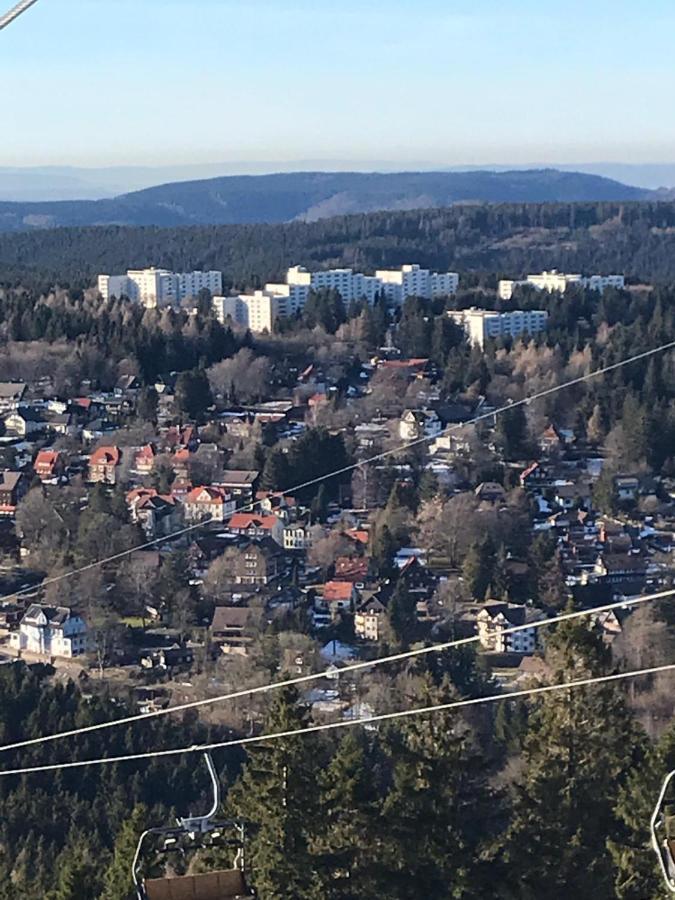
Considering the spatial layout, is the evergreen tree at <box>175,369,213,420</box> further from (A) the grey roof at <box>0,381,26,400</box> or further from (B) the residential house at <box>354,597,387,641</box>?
(B) the residential house at <box>354,597,387,641</box>

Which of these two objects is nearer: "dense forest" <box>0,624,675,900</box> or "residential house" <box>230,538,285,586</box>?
"dense forest" <box>0,624,675,900</box>

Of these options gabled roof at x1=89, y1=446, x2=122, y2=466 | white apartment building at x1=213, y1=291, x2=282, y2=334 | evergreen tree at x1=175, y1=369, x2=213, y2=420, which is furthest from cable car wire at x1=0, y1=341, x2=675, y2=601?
white apartment building at x1=213, y1=291, x2=282, y2=334

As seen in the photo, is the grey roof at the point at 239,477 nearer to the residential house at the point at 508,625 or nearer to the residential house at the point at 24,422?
the residential house at the point at 24,422

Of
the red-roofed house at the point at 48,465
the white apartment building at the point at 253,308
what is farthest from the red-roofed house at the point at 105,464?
the white apartment building at the point at 253,308

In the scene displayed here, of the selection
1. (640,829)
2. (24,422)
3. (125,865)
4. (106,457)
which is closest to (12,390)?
(24,422)

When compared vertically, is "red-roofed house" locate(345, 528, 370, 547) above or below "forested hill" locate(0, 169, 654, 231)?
above

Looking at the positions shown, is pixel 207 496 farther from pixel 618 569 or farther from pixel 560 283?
pixel 560 283
